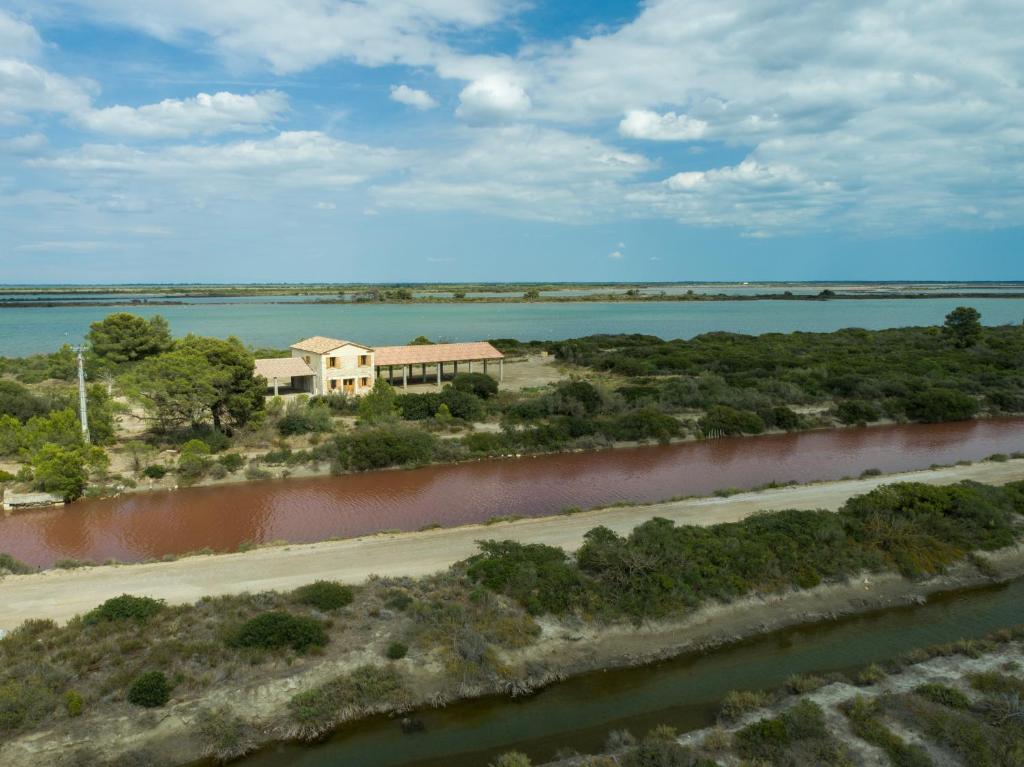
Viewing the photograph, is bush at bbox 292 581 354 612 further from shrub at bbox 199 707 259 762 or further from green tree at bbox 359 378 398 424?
green tree at bbox 359 378 398 424

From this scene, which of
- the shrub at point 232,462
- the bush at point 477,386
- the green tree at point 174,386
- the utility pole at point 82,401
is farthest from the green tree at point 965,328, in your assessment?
the utility pole at point 82,401

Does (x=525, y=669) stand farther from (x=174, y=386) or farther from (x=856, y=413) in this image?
(x=856, y=413)

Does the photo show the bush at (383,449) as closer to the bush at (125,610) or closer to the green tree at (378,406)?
the green tree at (378,406)

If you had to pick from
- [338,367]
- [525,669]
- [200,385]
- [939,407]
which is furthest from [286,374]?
[939,407]

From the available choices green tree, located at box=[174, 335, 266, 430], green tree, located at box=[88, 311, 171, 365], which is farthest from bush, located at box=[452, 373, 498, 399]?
green tree, located at box=[88, 311, 171, 365]

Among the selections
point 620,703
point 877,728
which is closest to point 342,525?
point 620,703

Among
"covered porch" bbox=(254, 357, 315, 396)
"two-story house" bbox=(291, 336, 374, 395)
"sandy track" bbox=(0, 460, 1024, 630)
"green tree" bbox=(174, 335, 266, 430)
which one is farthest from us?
"two-story house" bbox=(291, 336, 374, 395)

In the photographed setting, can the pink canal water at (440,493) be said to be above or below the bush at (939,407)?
below
